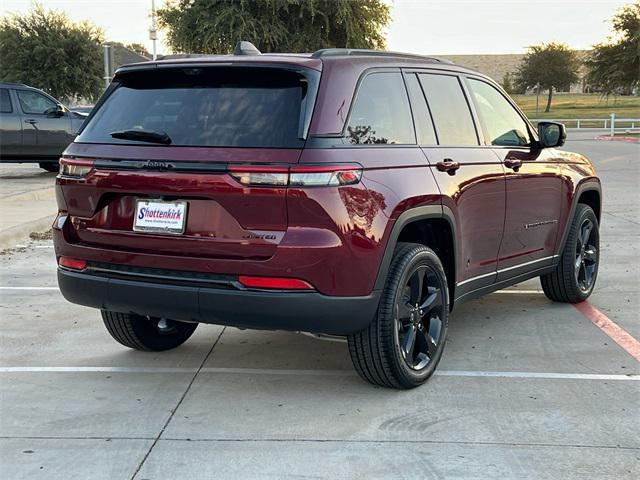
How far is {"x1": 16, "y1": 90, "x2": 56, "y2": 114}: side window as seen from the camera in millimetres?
17297

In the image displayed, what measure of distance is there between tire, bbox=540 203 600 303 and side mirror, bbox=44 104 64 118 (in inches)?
531

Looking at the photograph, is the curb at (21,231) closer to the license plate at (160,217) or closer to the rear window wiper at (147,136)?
the rear window wiper at (147,136)

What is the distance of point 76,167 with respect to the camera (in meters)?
4.44

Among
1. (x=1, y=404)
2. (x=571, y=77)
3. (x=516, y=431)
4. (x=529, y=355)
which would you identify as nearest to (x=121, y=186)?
(x=1, y=404)

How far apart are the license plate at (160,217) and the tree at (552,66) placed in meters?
74.6

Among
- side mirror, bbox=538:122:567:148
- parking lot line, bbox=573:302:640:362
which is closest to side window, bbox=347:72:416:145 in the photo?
side mirror, bbox=538:122:567:148

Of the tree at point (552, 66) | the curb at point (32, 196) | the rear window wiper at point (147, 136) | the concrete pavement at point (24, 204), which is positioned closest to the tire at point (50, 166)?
the concrete pavement at point (24, 204)

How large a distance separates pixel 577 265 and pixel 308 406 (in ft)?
10.3

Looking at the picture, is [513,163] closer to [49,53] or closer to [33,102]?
[33,102]

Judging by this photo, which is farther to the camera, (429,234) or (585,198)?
(585,198)

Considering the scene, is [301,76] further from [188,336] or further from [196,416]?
[188,336]

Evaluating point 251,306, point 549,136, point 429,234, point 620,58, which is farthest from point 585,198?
point 620,58

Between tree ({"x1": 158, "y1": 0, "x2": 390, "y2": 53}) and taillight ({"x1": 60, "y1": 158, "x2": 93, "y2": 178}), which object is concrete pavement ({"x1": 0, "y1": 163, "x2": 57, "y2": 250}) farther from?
tree ({"x1": 158, "y1": 0, "x2": 390, "y2": 53})

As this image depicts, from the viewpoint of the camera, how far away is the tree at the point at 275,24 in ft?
109
